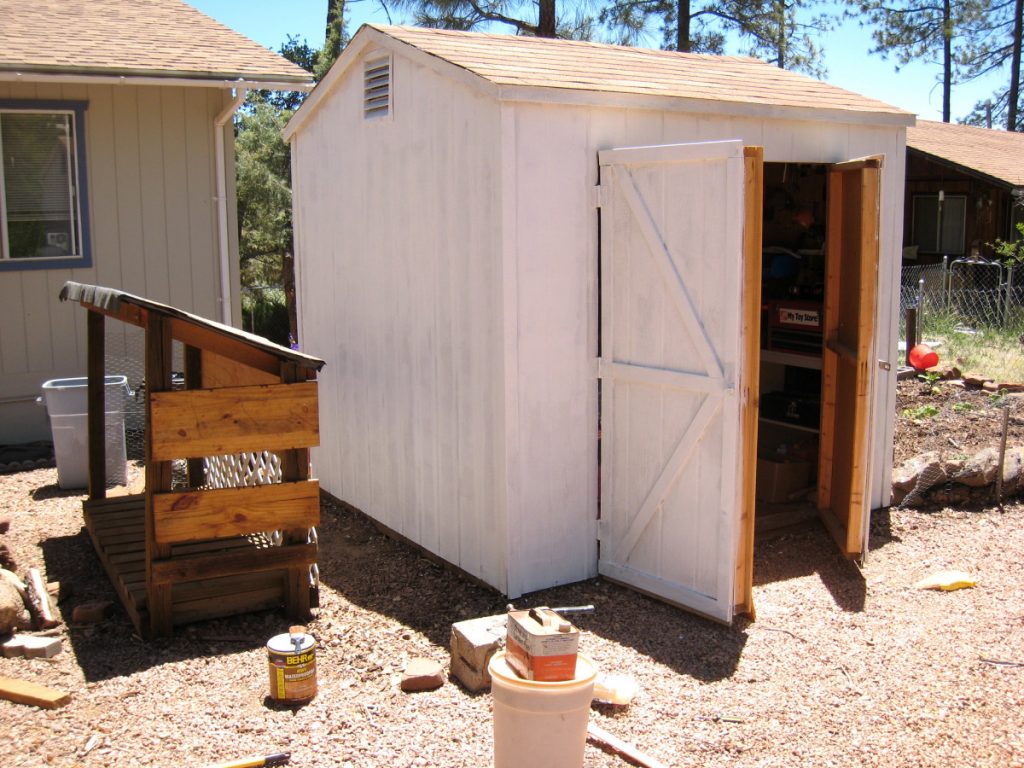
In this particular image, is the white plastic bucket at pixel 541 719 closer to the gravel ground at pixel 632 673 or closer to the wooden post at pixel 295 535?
the gravel ground at pixel 632 673

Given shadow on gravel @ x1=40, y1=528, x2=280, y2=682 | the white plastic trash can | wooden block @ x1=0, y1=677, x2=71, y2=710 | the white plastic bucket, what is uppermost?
the white plastic trash can

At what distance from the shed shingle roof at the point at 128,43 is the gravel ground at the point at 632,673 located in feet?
14.3

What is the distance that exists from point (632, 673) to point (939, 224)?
18.7m

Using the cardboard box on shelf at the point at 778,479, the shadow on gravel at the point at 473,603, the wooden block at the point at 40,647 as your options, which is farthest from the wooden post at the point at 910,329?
the wooden block at the point at 40,647

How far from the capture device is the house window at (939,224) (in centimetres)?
2081

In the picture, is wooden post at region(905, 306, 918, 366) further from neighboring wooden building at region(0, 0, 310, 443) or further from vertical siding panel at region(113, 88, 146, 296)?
vertical siding panel at region(113, 88, 146, 296)

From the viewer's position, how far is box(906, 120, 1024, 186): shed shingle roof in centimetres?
1927

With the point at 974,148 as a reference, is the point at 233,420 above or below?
below

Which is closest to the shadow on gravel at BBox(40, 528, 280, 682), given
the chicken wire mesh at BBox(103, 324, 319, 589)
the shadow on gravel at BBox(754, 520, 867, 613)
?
the chicken wire mesh at BBox(103, 324, 319, 589)

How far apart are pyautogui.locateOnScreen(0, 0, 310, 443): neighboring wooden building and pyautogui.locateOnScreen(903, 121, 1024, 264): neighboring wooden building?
14408 mm

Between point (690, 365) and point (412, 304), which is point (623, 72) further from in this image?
point (690, 365)

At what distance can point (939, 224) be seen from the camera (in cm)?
2105

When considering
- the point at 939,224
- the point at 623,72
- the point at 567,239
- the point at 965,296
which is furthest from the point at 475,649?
the point at 939,224

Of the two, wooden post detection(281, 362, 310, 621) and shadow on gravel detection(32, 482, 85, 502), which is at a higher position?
wooden post detection(281, 362, 310, 621)
